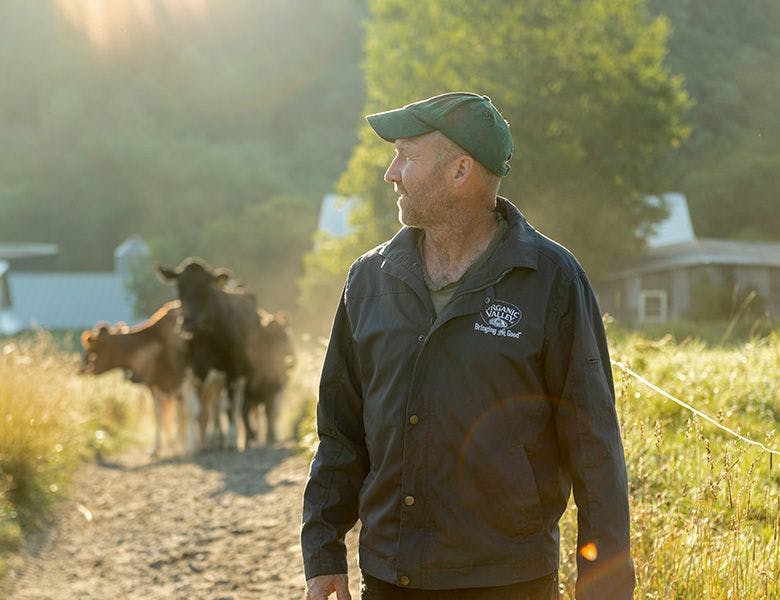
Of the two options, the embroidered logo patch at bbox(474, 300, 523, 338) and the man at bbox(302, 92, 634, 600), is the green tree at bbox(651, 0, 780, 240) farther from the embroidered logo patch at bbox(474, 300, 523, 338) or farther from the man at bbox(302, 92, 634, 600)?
the embroidered logo patch at bbox(474, 300, 523, 338)

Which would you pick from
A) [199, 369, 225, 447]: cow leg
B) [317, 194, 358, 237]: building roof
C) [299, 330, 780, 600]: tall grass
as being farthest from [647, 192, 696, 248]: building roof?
[299, 330, 780, 600]: tall grass

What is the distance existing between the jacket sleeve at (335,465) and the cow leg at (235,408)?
→ 1143 centimetres

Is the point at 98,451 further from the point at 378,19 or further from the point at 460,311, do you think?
the point at 378,19

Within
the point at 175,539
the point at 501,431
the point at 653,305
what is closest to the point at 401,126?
the point at 501,431

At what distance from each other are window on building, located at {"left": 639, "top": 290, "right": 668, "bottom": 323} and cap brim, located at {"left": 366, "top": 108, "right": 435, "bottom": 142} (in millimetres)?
29720

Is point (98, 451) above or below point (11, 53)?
below

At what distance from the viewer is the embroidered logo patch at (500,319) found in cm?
319

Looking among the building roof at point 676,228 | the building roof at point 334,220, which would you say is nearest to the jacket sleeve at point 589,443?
the building roof at point 334,220

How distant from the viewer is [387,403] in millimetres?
3363

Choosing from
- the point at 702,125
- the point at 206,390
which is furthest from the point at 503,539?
the point at 702,125

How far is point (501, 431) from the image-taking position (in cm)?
322

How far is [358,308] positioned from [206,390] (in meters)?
11.7

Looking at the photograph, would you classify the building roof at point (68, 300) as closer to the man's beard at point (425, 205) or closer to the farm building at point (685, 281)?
the farm building at point (685, 281)

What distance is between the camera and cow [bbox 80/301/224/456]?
14.9 meters
